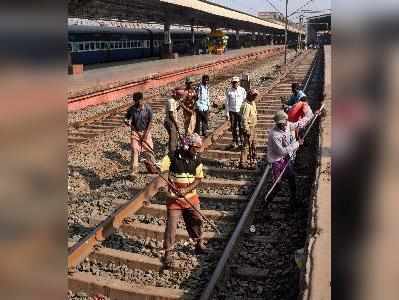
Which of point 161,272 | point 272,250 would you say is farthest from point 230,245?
point 161,272

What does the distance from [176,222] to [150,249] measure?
601 millimetres

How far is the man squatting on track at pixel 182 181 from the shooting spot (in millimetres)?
5309

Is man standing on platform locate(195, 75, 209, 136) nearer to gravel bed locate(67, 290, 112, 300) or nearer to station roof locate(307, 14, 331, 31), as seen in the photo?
gravel bed locate(67, 290, 112, 300)

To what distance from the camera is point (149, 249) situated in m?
5.78

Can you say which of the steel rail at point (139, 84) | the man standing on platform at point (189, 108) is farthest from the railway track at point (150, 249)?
the steel rail at point (139, 84)

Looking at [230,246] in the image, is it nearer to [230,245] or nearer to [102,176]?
A: [230,245]

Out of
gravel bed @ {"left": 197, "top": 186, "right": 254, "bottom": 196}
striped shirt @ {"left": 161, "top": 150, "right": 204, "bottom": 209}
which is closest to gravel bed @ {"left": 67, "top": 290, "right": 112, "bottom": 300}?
striped shirt @ {"left": 161, "top": 150, "right": 204, "bottom": 209}

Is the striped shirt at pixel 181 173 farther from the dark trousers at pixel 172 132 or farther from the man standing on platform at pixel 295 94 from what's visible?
the man standing on platform at pixel 295 94

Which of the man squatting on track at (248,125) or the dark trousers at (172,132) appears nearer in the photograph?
the man squatting on track at (248,125)

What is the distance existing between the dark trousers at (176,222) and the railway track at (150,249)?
0.78 ft
